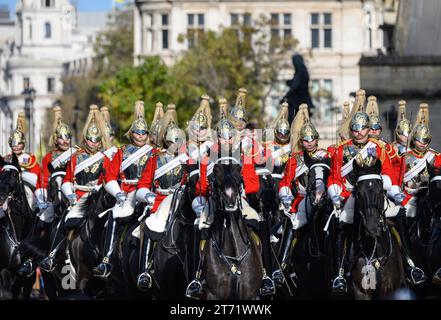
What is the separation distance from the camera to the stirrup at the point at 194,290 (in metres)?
28.7

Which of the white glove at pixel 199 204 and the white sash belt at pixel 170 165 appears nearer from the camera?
the white glove at pixel 199 204

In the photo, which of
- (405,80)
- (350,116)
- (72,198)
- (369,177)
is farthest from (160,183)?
(405,80)

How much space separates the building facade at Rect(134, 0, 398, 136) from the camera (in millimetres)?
117750

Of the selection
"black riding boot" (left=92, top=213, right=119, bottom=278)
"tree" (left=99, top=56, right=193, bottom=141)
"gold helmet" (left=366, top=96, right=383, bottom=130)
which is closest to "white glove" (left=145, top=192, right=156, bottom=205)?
"black riding boot" (left=92, top=213, right=119, bottom=278)

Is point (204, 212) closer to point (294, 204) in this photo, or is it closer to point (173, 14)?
point (294, 204)

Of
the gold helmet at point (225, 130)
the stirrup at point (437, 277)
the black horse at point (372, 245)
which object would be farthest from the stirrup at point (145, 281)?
the stirrup at point (437, 277)

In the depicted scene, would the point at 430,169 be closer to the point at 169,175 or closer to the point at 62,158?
the point at 169,175

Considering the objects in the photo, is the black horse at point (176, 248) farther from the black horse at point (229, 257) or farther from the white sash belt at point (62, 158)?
the white sash belt at point (62, 158)

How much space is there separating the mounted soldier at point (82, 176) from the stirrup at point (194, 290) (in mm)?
5173

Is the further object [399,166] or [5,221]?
[5,221]

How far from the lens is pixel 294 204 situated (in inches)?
1271

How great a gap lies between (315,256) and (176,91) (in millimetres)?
58476

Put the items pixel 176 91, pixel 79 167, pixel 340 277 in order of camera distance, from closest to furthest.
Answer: pixel 340 277 < pixel 79 167 < pixel 176 91
